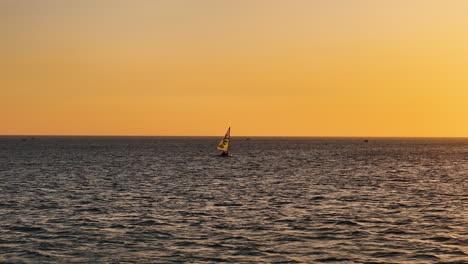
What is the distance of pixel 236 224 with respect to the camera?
36062 mm

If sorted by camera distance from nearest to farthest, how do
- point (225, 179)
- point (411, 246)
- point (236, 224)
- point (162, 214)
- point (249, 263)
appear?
point (249, 263) → point (411, 246) → point (236, 224) → point (162, 214) → point (225, 179)

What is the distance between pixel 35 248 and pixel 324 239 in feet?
51.7

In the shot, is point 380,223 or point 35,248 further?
point 380,223

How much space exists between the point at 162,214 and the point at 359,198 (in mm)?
20504

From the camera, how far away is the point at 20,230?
110 ft

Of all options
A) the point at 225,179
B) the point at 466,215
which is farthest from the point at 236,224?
the point at 225,179

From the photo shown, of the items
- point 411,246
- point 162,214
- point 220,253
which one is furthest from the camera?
point 162,214

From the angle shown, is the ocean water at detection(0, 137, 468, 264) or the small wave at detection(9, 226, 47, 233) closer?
the ocean water at detection(0, 137, 468, 264)

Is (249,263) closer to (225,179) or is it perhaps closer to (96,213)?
(96,213)

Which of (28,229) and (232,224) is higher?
(232,224)

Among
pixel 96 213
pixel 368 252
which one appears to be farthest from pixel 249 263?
pixel 96 213

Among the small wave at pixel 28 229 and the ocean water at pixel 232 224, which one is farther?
the small wave at pixel 28 229

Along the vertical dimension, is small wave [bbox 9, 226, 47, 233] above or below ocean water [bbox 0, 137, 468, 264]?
below

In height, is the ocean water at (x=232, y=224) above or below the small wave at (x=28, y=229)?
above
